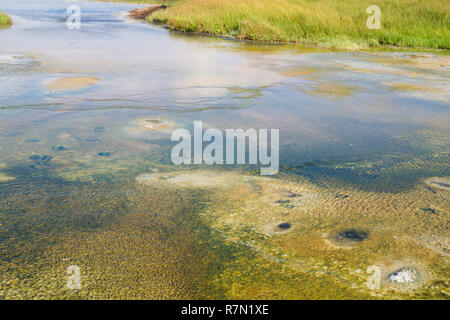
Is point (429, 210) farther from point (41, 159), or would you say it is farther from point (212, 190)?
point (41, 159)

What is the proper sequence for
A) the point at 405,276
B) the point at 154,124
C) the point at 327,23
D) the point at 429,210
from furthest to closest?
the point at 327,23, the point at 154,124, the point at 429,210, the point at 405,276

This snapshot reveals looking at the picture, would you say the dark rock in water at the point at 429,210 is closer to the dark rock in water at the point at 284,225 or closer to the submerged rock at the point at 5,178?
the dark rock in water at the point at 284,225

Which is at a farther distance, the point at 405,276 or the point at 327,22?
the point at 327,22

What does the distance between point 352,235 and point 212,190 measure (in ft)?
3.56

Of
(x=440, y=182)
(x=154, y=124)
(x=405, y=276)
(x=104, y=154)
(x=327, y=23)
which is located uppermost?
(x=327, y=23)

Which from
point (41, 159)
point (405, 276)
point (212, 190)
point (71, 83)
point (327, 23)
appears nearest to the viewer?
point (405, 276)

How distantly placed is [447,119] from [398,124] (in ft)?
2.36

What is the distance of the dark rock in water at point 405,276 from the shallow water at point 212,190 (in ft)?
0.24

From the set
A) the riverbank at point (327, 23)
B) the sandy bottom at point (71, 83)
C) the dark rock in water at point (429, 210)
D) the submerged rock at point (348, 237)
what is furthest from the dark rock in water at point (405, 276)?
the riverbank at point (327, 23)

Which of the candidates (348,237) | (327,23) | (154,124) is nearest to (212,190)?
(348,237)

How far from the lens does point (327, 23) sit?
49.5ft

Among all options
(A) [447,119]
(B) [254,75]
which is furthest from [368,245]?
(B) [254,75]

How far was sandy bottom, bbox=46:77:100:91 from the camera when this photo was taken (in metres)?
6.81
